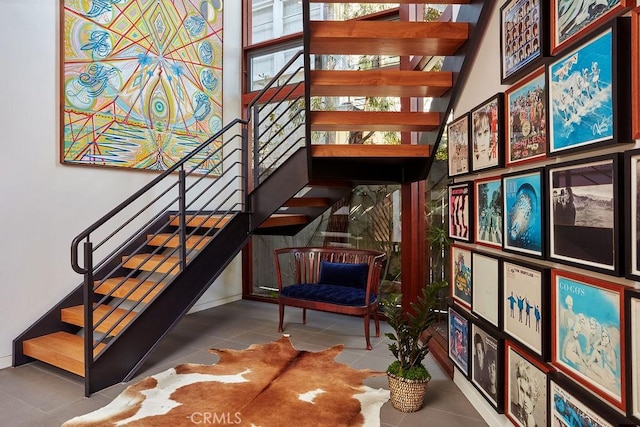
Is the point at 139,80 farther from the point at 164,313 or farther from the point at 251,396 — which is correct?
the point at 251,396

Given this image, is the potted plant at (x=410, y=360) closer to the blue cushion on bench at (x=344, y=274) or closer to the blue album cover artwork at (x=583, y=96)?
the blue album cover artwork at (x=583, y=96)

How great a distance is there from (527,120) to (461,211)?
863 millimetres

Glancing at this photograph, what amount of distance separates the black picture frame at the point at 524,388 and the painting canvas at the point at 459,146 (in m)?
1.08

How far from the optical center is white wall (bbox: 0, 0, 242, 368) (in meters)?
3.06

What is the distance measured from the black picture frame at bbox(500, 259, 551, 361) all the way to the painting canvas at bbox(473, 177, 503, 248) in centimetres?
18

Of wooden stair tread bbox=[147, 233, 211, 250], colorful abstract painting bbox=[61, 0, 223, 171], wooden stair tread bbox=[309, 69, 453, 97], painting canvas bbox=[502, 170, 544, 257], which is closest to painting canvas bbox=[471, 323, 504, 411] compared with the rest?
painting canvas bbox=[502, 170, 544, 257]

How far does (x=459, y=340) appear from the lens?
2615 mm

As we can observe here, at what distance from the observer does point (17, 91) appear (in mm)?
3121

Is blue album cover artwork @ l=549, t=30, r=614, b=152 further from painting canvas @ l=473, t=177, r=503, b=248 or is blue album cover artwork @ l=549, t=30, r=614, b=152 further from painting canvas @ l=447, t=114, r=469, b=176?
painting canvas @ l=447, t=114, r=469, b=176

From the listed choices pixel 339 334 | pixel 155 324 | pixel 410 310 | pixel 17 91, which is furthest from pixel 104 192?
pixel 410 310

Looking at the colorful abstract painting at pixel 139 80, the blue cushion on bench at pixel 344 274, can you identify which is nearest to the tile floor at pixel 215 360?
the blue cushion on bench at pixel 344 274

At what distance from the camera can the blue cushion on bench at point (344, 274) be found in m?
4.00

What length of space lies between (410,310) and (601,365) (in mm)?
2723

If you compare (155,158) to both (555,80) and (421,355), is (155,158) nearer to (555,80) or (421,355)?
(421,355)
